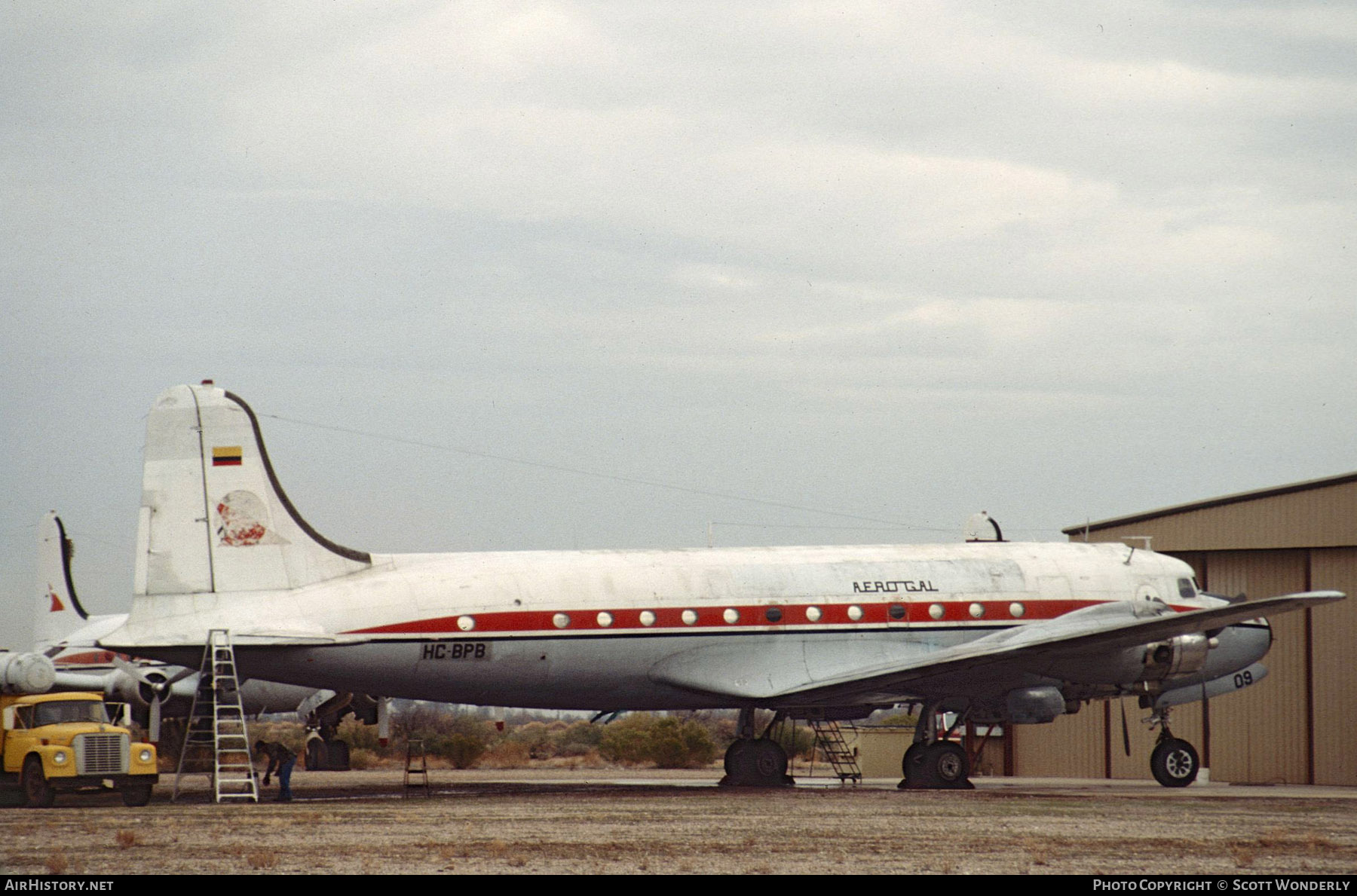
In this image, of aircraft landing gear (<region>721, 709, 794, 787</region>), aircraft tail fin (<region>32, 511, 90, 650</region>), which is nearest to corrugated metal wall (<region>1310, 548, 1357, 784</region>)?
aircraft landing gear (<region>721, 709, 794, 787</region>)

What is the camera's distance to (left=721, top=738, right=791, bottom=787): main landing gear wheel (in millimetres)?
27312

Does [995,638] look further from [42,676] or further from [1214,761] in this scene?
[42,676]

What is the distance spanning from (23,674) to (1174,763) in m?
20.6

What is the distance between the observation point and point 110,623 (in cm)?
4488

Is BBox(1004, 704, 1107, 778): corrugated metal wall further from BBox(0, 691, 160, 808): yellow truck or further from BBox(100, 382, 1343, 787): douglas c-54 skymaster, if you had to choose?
BBox(0, 691, 160, 808): yellow truck

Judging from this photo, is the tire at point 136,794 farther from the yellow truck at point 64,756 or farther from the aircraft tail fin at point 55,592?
the aircraft tail fin at point 55,592

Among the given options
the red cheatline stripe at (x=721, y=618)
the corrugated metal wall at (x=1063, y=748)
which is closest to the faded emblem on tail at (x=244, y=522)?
the red cheatline stripe at (x=721, y=618)

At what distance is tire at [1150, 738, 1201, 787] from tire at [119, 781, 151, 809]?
17.6 m

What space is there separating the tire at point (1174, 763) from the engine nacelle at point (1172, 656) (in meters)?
2.38

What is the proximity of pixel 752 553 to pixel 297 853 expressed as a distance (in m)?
13.0

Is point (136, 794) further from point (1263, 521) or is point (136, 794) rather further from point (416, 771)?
point (1263, 521)

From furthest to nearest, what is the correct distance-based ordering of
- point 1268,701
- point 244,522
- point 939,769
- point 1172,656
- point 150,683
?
point 150,683 → point 1268,701 → point 939,769 → point 1172,656 → point 244,522

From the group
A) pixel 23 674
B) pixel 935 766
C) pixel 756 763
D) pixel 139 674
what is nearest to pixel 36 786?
pixel 23 674

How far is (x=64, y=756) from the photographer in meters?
23.2
